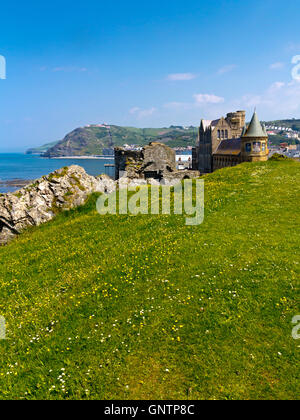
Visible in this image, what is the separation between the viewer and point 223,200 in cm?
2231

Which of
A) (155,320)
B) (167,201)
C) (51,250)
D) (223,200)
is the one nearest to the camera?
(155,320)

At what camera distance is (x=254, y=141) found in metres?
59.3

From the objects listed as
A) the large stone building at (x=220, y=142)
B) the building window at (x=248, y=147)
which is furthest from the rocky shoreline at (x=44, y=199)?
the large stone building at (x=220, y=142)

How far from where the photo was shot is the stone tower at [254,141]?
58.2m

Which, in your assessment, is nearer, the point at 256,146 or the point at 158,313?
Answer: the point at 158,313

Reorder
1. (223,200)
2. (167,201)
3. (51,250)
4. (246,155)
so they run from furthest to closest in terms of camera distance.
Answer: (246,155)
(167,201)
(223,200)
(51,250)

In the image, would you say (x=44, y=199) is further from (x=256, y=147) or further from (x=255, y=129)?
(x=256, y=147)

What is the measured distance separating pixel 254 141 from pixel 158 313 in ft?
190

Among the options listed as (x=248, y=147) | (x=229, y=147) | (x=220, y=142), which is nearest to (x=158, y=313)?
(x=248, y=147)

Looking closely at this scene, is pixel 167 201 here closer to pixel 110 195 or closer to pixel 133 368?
pixel 110 195

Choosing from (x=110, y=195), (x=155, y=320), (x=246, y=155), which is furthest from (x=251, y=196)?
(x=246, y=155)

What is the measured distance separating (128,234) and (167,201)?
753 centimetres

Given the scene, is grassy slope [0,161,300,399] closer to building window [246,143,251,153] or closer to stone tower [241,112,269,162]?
stone tower [241,112,269,162]

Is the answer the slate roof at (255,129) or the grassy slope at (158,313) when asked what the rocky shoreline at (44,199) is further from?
the slate roof at (255,129)
